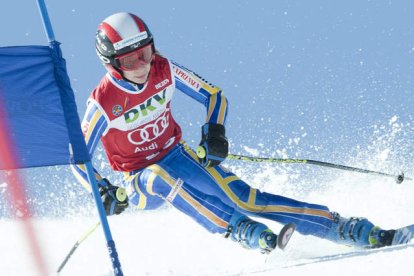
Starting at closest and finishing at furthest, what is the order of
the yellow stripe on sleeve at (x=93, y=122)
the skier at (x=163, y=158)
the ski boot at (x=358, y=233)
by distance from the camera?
1. the ski boot at (x=358, y=233)
2. the skier at (x=163, y=158)
3. the yellow stripe on sleeve at (x=93, y=122)

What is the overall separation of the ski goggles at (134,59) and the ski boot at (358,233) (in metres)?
1.90

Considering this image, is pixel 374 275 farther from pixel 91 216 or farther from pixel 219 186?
pixel 91 216

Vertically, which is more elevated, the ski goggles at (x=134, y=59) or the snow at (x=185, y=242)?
the ski goggles at (x=134, y=59)

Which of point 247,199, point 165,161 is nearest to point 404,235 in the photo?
point 247,199

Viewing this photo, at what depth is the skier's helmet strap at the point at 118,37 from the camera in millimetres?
5297

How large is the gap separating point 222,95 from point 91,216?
4.83 metres

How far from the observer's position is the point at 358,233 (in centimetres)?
539

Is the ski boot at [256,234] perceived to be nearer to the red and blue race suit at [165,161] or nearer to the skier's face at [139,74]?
the red and blue race suit at [165,161]

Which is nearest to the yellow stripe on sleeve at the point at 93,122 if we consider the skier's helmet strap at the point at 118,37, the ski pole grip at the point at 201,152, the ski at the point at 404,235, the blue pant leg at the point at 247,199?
the skier's helmet strap at the point at 118,37

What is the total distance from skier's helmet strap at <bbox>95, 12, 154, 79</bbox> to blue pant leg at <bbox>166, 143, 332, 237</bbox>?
878 mm

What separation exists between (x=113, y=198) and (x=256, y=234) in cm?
106

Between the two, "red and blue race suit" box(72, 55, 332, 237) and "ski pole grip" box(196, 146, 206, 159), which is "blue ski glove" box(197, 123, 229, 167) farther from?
"red and blue race suit" box(72, 55, 332, 237)

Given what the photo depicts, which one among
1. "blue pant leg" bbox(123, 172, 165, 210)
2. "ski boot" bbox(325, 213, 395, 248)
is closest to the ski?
"ski boot" bbox(325, 213, 395, 248)

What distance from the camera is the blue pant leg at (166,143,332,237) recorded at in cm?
556
